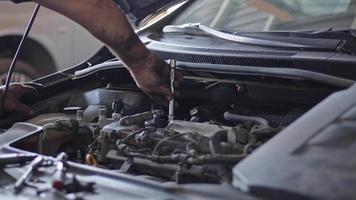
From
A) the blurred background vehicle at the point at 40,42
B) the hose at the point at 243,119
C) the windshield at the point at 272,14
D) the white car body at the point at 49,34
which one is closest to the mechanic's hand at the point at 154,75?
the hose at the point at 243,119

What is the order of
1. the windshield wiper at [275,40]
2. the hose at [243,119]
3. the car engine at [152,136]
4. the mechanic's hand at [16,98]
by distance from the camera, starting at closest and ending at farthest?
the car engine at [152,136], the hose at [243,119], the windshield wiper at [275,40], the mechanic's hand at [16,98]

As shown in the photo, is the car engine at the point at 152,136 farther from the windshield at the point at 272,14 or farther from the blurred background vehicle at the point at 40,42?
the blurred background vehicle at the point at 40,42

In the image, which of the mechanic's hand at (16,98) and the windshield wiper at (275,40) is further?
the mechanic's hand at (16,98)

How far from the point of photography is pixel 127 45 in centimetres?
226

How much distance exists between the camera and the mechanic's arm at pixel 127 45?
224cm

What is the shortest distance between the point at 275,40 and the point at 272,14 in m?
0.21

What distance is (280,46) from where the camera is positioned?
221 cm

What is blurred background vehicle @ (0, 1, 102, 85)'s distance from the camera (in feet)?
17.0

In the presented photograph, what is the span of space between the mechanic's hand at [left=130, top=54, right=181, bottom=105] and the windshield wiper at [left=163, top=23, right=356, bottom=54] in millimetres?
300

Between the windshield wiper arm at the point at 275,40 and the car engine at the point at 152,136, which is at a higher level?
the windshield wiper arm at the point at 275,40

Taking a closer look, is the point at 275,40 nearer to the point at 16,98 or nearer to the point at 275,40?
the point at 275,40

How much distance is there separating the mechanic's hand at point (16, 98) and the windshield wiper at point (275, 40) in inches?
28.3

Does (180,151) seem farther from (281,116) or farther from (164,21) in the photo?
(164,21)

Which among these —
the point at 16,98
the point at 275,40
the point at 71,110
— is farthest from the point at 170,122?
the point at 16,98
